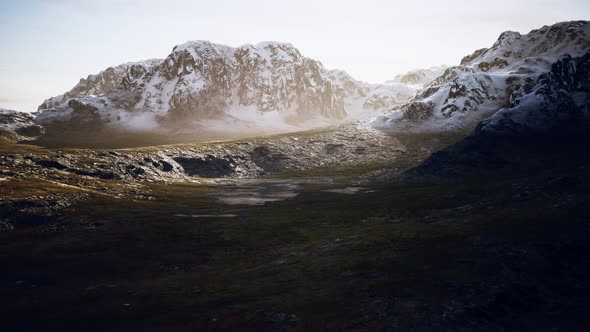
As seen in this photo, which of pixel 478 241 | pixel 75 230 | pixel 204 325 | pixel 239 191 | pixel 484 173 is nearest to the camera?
pixel 204 325

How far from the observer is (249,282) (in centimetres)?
6381

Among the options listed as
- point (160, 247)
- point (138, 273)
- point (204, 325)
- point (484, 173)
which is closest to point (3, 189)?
point (160, 247)

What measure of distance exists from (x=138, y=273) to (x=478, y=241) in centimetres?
5560

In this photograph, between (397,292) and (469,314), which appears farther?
(397,292)

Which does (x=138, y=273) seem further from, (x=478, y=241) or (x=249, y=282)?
(x=478, y=241)

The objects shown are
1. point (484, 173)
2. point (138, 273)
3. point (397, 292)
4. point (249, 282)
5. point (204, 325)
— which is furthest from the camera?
point (484, 173)

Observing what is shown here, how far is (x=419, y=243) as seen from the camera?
257 feet

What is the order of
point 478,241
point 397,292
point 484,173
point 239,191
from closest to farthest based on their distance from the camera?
1. point 397,292
2. point 478,241
3. point 239,191
4. point 484,173

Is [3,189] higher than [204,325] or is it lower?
higher

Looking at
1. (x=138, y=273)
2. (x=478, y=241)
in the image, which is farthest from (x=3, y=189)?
(x=478, y=241)

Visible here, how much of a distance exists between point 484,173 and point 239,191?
97182mm

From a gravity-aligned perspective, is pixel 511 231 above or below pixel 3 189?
below

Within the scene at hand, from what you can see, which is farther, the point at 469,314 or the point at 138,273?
the point at 138,273

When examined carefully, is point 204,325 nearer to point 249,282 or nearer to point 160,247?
point 249,282
